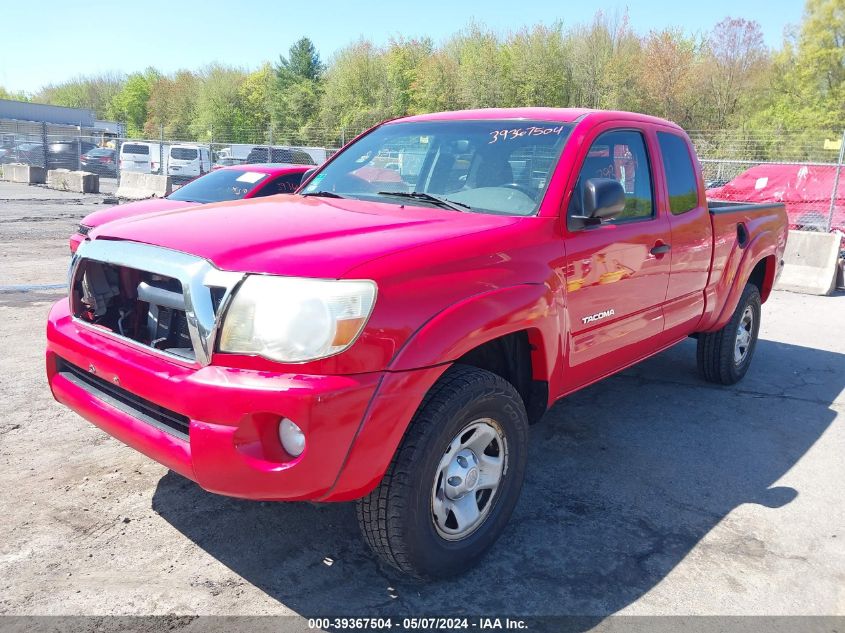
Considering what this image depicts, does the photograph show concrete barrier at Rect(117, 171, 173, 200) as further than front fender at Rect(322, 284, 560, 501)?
Yes

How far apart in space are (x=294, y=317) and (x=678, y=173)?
10.2ft

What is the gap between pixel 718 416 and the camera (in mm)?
4812

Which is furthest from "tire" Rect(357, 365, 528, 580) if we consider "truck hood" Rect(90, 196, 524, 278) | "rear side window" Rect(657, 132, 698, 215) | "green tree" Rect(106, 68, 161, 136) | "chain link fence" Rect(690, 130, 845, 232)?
"green tree" Rect(106, 68, 161, 136)

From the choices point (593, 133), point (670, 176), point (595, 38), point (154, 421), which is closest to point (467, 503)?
point (154, 421)

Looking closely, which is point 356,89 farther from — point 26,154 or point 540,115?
point 540,115

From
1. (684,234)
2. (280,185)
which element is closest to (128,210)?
(280,185)

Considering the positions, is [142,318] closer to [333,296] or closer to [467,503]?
[333,296]

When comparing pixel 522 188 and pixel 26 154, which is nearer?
pixel 522 188

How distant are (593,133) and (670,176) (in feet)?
3.25

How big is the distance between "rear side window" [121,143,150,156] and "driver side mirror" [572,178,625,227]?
1191 inches

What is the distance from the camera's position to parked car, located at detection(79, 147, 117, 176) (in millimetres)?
30203

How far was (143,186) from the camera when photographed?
21359 millimetres

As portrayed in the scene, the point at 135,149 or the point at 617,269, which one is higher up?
the point at 135,149

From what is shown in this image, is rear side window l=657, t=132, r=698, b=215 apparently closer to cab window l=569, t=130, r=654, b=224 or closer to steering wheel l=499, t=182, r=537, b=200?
cab window l=569, t=130, r=654, b=224
